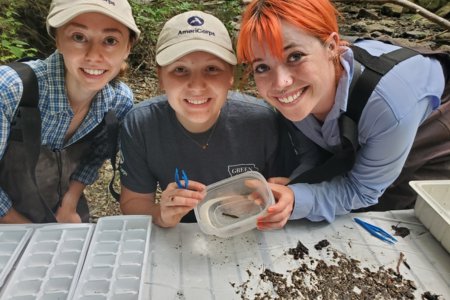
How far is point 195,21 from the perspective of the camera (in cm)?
128

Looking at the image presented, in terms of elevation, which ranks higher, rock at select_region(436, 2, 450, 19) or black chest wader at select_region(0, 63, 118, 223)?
rock at select_region(436, 2, 450, 19)

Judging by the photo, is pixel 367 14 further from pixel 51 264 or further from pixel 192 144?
pixel 51 264

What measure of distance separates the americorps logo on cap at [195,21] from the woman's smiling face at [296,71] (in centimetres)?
25

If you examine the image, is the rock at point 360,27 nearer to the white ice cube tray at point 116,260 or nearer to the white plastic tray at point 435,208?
the white plastic tray at point 435,208

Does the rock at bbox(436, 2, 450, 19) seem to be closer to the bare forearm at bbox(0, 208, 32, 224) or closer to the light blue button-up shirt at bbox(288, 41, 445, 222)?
the light blue button-up shirt at bbox(288, 41, 445, 222)

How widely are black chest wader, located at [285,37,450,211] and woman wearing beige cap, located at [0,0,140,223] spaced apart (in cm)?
82

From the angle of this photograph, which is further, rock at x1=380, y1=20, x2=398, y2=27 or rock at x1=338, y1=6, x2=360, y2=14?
rock at x1=338, y1=6, x2=360, y2=14

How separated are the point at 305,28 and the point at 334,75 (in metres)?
0.24

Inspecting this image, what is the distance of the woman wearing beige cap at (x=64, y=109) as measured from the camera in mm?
1318

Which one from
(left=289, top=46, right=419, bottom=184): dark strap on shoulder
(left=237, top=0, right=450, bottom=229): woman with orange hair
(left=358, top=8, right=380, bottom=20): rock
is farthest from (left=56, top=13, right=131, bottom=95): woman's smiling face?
(left=358, top=8, right=380, bottom=20): rock

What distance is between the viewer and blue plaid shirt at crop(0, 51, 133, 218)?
132cm

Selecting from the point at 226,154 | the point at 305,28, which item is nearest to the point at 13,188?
the point at 226,154

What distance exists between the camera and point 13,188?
163 centimetres

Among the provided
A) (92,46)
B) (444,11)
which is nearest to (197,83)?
(92,46)
